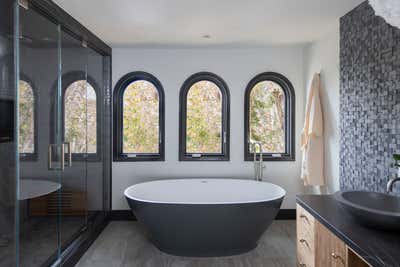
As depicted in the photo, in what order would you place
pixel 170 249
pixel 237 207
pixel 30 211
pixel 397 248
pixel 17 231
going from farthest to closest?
pixel 170 249 → pixel 237 207 → pixel 30 211 → pixel 17 231 → pixel 397 248

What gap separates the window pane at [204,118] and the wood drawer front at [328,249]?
2521 mm

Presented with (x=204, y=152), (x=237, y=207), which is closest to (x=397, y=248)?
(x=237, y=207)

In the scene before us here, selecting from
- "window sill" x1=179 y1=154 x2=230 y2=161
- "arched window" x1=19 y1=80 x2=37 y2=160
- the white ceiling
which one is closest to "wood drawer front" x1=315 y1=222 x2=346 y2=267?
the white ceiling

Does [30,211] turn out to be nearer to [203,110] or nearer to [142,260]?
[142,260]

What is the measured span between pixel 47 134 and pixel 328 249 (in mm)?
2214

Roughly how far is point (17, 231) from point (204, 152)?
8.48 feet

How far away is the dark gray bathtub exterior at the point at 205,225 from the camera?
2.76 metres

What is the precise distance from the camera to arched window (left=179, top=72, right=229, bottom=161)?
13.5 ft

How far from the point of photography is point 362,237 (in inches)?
54.7

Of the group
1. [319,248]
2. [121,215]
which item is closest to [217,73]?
[121,215]

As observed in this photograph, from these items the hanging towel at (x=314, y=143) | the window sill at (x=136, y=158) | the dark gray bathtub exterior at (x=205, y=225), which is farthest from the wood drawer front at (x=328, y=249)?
the window sill at (x=136, y=158)

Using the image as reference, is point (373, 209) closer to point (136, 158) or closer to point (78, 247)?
point (78, 247)

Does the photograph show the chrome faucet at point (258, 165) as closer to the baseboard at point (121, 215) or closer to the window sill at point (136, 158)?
the window sill at point (136, 158)

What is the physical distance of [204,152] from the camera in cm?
420
